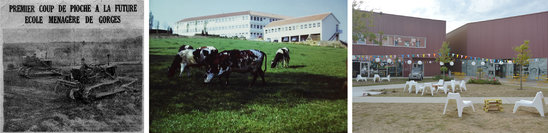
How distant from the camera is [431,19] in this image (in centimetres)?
1925

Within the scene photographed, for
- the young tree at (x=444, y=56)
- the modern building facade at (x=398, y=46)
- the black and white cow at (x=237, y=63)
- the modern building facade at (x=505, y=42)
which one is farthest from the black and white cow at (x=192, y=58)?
the modern building facade at (x=505, y=42)

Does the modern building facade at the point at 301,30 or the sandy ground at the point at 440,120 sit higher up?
the modern building facade at the point at 301,30

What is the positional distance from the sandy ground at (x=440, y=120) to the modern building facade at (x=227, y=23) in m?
3.13

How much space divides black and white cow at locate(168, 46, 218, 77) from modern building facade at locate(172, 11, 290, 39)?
278 millimetres

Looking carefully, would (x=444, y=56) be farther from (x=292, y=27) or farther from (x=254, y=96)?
(x=254, y=96)

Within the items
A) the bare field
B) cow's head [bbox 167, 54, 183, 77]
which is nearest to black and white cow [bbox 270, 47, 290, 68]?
cow's head [bbox 167, 54, 183, 77]

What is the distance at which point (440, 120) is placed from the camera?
6.59 meters

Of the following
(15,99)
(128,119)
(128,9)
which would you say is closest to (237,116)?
(128,119)

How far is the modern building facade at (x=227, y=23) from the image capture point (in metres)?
4.76

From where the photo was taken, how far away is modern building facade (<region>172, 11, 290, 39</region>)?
4762mm

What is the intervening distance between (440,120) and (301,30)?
3.95 m

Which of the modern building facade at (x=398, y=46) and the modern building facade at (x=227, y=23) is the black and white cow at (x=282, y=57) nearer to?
the modern building facade at (x=227, y=23)

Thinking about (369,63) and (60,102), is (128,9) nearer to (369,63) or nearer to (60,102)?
(60,102)

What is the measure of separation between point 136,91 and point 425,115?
20.8 ft
